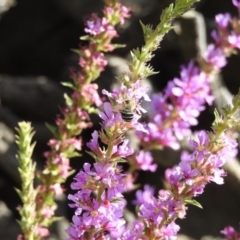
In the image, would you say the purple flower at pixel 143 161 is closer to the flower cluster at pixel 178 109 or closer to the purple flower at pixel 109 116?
the flower cluster at pixel 178 109

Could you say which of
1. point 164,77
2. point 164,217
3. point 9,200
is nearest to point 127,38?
point 164,77

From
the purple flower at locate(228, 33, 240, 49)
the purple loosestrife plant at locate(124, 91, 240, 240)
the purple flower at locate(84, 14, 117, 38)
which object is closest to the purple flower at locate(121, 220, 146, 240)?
the purple loosestrife plant at locate(124, 91, 240, 240)

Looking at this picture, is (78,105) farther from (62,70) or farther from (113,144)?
(62,70)

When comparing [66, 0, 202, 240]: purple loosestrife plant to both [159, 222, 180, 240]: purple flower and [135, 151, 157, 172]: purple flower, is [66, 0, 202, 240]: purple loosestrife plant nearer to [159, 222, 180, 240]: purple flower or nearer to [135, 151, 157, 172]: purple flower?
[159, 222, 180, 240]: purple flower

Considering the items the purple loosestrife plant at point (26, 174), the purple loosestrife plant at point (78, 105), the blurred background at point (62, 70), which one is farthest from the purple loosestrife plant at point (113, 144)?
the blurred background at point (62, 70)

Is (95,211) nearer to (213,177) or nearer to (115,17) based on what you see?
(213,177)
